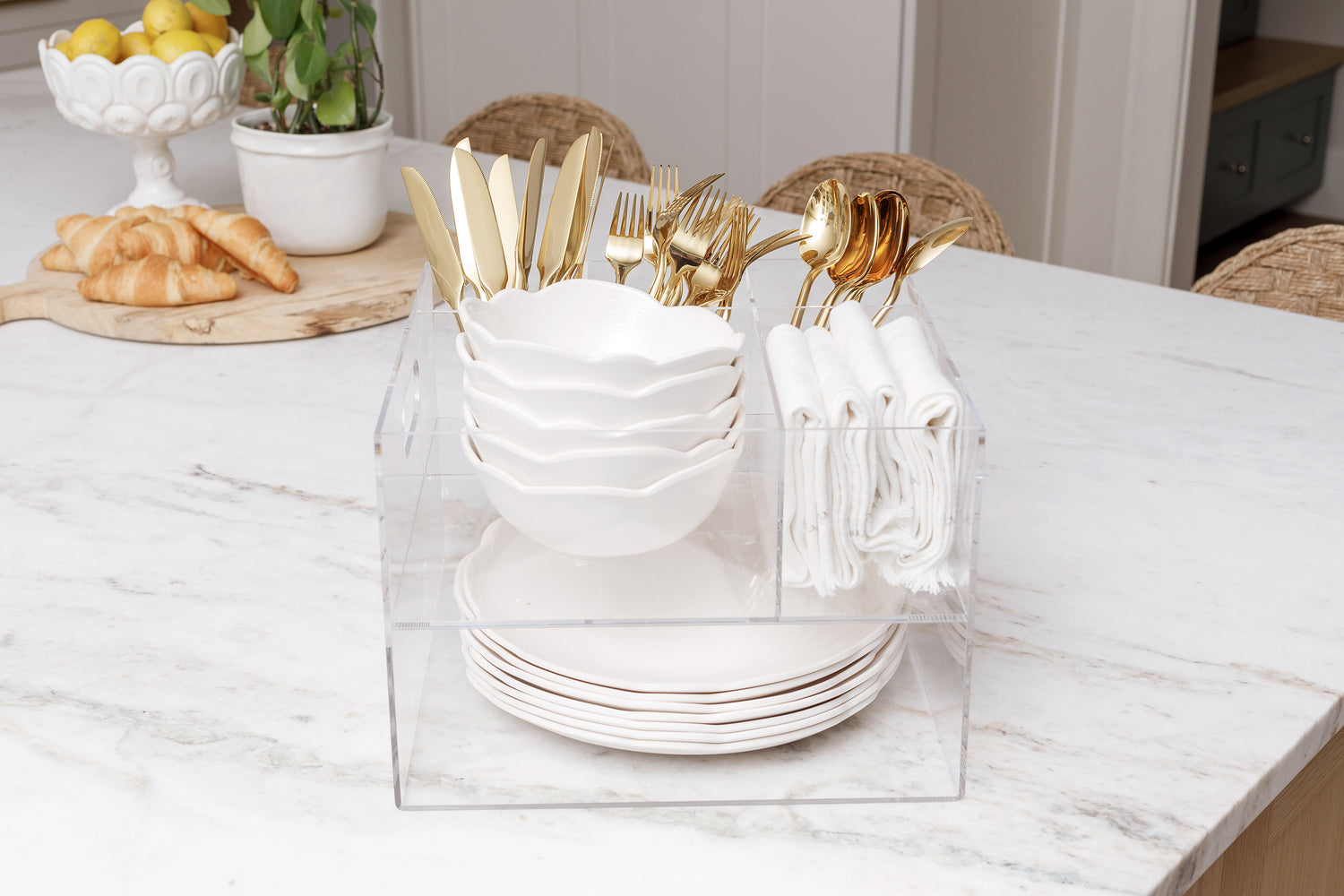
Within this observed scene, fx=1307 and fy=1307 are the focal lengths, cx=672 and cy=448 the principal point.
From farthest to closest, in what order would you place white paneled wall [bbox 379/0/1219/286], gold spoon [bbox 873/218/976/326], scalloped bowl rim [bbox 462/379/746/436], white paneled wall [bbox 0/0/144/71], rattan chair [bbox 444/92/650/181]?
white paneled wall [bbox 0/0/144/71] < white paneled wall [bbox 379/0/1219/286] < rattan chair [bbox 444/92/650/181] < gold spoon [bbox 873/218/976/326] < scalloped bowl rim [bbox 462/379/746/436]

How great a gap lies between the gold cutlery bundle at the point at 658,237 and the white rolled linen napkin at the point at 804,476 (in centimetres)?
15

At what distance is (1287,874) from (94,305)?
1.20 metres

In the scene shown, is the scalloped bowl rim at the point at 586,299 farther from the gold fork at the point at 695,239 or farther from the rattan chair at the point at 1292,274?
the rattan chair at the point at 1292,274

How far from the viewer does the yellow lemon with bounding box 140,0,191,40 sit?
1461mm

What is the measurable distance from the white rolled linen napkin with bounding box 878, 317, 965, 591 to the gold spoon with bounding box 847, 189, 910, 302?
0.77 ft

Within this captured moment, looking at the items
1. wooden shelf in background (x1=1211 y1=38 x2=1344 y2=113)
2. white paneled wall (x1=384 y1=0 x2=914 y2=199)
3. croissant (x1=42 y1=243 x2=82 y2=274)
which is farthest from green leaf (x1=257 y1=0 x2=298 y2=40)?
wooden shelf in background (x1=1211 y1=38 x2=1344 y2=113)

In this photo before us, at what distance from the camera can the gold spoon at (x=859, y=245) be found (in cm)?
90

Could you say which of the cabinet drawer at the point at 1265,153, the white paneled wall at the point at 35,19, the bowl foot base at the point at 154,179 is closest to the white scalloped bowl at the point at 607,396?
the bowl foot base at the point at 154,179

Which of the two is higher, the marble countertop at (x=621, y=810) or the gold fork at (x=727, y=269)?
the gold fork at (x=727, y=269)

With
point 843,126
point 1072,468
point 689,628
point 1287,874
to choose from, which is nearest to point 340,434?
point 689,628

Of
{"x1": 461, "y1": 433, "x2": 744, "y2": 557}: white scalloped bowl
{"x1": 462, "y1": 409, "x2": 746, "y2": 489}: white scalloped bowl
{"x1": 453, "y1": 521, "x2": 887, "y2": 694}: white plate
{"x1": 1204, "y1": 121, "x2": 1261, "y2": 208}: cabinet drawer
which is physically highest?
{"x1": 462, "y1": 409, "x2": 746, "y2": 489}: white scalloped bowl

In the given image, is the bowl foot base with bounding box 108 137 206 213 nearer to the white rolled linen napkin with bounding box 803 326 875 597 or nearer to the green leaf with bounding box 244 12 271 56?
the green leaf with bounding box 244 12 271 56

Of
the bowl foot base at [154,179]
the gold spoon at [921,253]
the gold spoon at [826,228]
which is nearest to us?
the gold spoon at [921,253]

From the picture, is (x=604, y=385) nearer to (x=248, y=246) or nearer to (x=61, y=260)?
(x=248, y=246)
